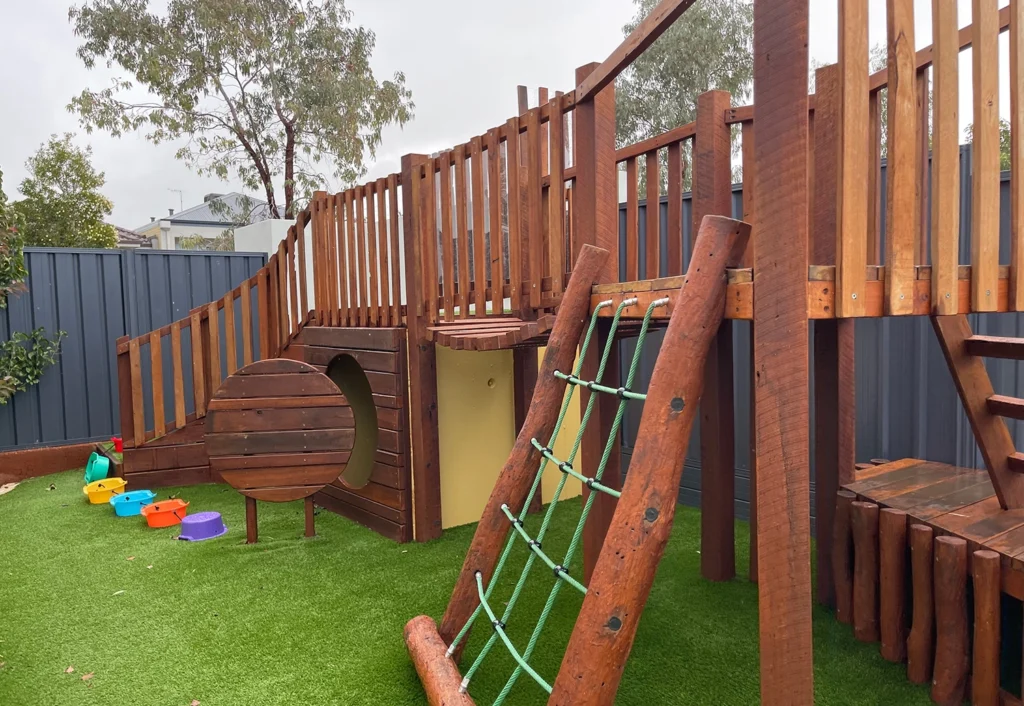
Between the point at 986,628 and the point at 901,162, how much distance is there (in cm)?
166

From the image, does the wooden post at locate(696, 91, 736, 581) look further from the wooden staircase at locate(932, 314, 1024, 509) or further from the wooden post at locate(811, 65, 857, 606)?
the wooden staircase at locate(932, 314, 1024, 509)

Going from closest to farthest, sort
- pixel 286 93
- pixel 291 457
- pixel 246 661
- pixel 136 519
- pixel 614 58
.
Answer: pixel 614 58
pixel 246 661
pixel 291 457
pixel 136 519
pixel 286 93

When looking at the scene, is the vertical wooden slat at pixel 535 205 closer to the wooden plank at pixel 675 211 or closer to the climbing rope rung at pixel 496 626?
the wooden plank at pixel 675 211

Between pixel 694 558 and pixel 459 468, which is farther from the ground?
pixel 459 468

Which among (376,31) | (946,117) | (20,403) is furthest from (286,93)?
(946,117)

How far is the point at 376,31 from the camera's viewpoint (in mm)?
18672

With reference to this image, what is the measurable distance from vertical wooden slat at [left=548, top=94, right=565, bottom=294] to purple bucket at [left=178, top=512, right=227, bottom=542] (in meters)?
2.99

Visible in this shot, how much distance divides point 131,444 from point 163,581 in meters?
2.47

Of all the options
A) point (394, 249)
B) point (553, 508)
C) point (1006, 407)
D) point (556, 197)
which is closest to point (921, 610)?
point (1006, 407)

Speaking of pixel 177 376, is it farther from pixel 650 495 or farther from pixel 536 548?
pixel 650 495

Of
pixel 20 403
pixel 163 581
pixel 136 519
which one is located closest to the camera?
pixel 163 581

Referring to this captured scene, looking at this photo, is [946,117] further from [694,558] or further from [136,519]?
[136,519]

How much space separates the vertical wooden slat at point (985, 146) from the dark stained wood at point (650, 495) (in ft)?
2.21

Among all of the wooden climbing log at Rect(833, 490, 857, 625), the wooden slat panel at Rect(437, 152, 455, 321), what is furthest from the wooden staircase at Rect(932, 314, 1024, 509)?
the wooden slat panel at Rect(437, 152, 455, 321)
